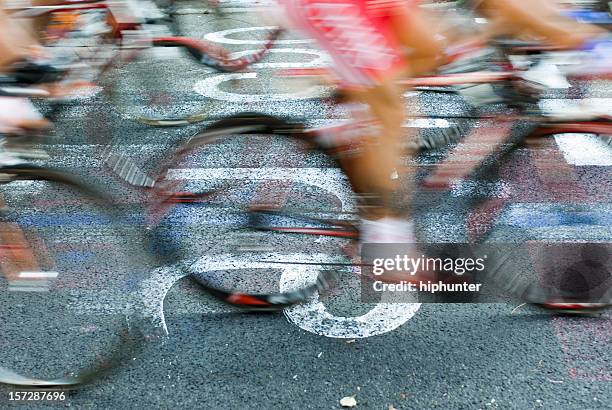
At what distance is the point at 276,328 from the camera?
294 centimetres

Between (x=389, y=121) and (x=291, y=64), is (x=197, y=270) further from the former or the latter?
(x=291, y=64)

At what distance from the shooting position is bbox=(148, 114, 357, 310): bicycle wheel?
266 cm

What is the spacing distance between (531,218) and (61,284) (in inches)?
107

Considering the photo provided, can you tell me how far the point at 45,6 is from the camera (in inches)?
152

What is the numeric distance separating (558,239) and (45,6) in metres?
3.49

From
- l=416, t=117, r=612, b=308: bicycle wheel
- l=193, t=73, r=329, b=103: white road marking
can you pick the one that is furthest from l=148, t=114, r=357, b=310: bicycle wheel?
l=193, t=73, r=329, b=103: white road marking

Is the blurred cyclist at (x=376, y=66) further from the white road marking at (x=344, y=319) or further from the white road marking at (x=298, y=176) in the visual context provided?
the white road marking at (x=344, y=319)

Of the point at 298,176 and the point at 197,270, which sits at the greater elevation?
the point at 298,176

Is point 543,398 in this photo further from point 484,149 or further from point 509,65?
point 509,65

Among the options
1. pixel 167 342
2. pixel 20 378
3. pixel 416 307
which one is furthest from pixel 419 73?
pixel 20 378

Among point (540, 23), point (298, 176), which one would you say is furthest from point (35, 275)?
point (540, 23)

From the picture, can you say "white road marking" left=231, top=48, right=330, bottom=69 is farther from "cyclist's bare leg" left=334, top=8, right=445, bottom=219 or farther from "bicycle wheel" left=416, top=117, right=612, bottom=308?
"cyclist's bare leg" left=334, top=8, right=445, bottom=219

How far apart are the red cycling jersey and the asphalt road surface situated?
499 mm

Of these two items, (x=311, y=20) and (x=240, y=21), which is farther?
(x=240, y=21)
